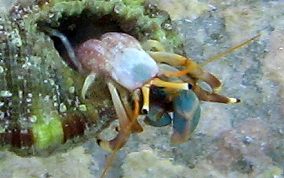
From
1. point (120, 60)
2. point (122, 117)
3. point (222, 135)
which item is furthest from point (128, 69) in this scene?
point (222, 135)

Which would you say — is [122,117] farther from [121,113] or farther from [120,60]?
[120,60]

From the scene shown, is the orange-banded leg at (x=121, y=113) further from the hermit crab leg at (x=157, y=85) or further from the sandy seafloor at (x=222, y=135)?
the sandy seafloor at (x=222, y=135)

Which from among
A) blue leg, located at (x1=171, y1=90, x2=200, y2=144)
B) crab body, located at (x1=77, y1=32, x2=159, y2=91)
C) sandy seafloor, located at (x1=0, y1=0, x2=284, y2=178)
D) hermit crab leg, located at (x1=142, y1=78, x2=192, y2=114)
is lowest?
sandy seafloor, located at (x1=0, y1=0, x2=284, y2=178)

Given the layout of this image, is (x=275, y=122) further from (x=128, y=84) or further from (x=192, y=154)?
(x=128, y=84)

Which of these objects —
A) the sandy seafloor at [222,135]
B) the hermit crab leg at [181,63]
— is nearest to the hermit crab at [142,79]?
the hermit crab leg at [181,63]

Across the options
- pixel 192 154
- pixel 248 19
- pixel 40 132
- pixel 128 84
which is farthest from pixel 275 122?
pixel 40 132

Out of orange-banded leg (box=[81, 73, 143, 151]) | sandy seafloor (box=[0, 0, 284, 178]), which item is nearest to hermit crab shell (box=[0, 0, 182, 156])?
orange-banded leg (box=[81, 73, 143, 151])

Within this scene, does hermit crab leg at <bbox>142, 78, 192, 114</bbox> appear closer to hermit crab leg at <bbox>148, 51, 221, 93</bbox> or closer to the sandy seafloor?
hermit crab leg at <bbox>148, 51, 221, 93</bbox>
